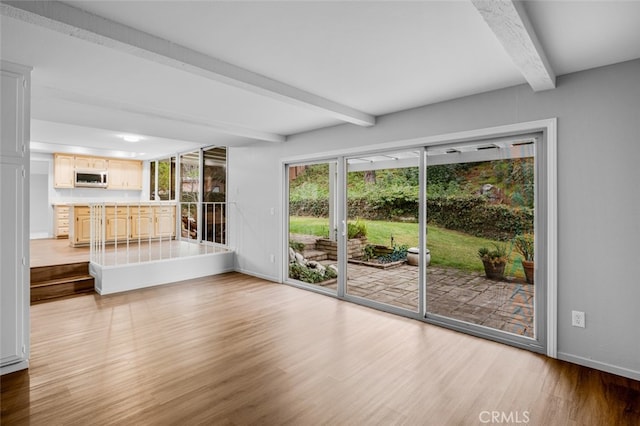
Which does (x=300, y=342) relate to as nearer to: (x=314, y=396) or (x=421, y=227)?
(x=314, y=396)

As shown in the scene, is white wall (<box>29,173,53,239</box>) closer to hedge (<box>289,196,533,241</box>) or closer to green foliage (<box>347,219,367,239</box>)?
green foliage (<box>347,219,367,239</box>)

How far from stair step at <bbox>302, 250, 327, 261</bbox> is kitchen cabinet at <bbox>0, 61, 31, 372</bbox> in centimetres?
339

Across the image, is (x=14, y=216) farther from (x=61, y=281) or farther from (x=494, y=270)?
(x=494, y=270)

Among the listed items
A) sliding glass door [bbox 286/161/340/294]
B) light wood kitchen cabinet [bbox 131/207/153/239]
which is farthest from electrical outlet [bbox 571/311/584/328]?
light wood kitchen cabinet [bbox 131/207/153/239]

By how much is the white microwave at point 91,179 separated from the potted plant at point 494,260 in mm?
9062

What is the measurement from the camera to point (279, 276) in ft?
17.9

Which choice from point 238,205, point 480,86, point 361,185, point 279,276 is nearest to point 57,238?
point 238,205

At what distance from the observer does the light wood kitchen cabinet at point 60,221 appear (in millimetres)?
8052

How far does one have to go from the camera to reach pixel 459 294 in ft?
11.9

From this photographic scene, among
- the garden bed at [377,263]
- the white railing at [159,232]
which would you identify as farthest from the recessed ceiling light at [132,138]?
the garden bed at [377,263]

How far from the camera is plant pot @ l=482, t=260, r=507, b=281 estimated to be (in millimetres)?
3338

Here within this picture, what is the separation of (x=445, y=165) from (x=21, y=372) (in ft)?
14.0

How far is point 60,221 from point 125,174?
1892 mm

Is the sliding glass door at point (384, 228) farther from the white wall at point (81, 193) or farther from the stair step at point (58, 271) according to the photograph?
the white wall at point (81, 193)
